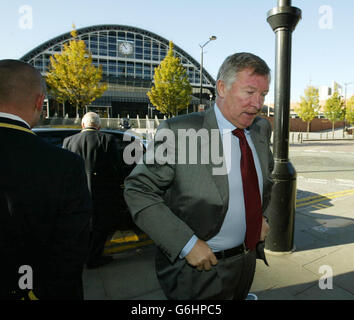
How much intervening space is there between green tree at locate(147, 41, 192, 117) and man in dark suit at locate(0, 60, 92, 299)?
27.9m

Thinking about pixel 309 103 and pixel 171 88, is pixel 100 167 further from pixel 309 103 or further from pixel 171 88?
pixel 309 103

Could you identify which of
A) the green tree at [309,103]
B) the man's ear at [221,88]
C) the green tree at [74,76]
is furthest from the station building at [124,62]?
the man's ear at [221,88]

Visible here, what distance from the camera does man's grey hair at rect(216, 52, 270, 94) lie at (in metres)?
1.59

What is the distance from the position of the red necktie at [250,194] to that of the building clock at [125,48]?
59.3m

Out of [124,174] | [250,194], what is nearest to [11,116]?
[250,194]

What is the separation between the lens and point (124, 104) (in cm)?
4675

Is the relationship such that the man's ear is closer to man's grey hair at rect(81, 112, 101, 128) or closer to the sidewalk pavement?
the sidewalk pavement

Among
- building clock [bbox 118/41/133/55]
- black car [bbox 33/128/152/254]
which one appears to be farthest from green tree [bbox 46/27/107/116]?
building clock [bbox 118/41/133/55]

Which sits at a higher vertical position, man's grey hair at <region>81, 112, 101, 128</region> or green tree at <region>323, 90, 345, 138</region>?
green tree at <region>323, 90, 345, 138</region>

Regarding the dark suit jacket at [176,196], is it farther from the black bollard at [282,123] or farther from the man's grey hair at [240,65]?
the black bollard at [282,123]

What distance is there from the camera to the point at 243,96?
63.4 inches

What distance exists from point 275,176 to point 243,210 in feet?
6.47

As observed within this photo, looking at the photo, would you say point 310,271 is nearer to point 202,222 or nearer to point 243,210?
point 243,210
